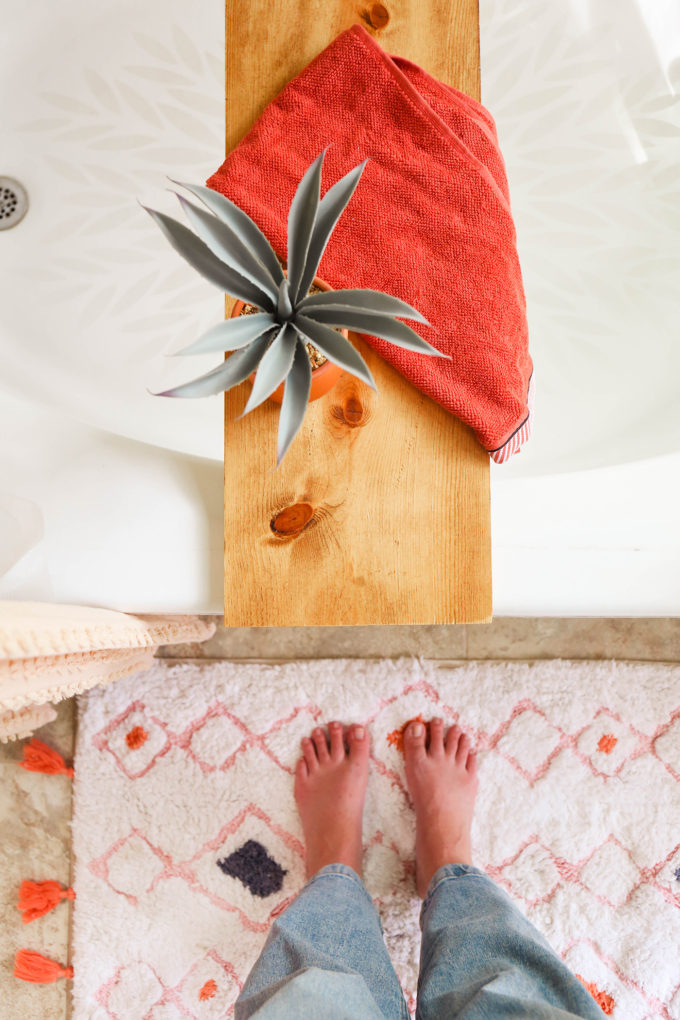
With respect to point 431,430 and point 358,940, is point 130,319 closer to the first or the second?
point 431,430

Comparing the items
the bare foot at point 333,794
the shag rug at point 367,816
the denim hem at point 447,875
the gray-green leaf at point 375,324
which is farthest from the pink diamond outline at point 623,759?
the gray-green leaf at point 375,324

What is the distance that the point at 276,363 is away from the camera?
470mm

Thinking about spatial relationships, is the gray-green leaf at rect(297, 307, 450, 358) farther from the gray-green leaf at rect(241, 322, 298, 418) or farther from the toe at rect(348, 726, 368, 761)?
the toe at rect(348, 726, 368, 761)

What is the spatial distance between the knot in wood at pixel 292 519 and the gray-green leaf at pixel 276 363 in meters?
0.18

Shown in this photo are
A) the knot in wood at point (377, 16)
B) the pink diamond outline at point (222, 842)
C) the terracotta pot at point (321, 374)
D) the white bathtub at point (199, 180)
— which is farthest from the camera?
the pink diamond outline at point (222, 842)

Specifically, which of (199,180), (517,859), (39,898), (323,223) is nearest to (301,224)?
(323,223)

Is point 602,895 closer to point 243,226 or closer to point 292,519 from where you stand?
point 292,519

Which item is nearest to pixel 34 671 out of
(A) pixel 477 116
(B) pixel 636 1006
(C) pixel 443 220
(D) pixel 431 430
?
(D) pixel 431 430

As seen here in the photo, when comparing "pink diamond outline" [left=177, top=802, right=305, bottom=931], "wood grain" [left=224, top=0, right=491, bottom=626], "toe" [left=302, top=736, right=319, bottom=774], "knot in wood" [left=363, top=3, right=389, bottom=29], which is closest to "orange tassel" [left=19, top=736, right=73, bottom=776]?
"pink diamond outline" [left=177, top=802, right=305, bottom=931]

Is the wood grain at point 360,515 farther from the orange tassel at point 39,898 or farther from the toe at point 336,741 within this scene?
the orange tassel at point 39,898

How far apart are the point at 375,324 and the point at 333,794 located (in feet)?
2.70

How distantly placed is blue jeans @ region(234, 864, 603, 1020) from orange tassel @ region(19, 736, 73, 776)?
452mm

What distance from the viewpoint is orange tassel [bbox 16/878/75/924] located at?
110 cm

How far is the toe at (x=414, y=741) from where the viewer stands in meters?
1.10
